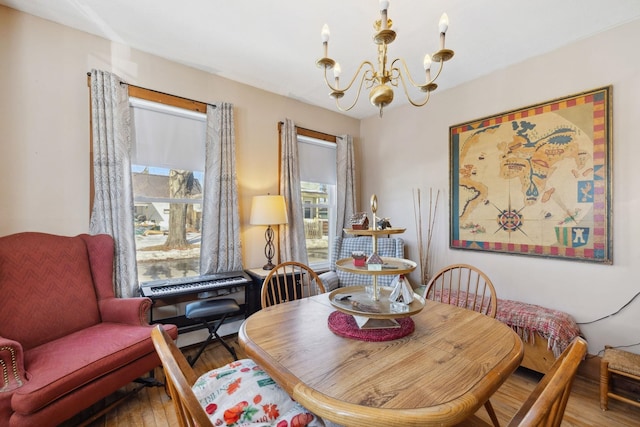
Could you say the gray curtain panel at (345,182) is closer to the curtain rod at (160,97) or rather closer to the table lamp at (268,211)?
the table lamp at (268,211)

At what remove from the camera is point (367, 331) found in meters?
1.27

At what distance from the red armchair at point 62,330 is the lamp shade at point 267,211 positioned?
119cm

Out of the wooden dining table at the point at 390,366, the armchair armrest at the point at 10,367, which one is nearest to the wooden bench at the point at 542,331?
the wooden dining table at the point at 390,366

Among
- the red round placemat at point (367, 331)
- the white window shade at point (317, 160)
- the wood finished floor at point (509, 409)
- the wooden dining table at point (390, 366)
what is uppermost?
the white window shade at point (317, 160)

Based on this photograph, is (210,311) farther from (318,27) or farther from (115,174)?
(318,27)

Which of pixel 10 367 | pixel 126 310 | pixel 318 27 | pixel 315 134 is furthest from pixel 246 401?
pixel 315 134

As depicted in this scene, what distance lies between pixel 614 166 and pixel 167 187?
380 centimetres

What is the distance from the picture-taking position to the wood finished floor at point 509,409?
1.73 m

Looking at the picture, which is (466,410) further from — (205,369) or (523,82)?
(523,82)

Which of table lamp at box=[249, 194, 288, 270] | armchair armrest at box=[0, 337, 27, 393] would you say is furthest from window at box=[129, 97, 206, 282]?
armchair armrest at box=[0, 337, 27, 393]

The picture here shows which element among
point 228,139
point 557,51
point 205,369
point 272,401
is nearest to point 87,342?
point 205,369

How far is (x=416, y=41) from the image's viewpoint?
232cm

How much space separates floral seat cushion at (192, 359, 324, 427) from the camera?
1043mm

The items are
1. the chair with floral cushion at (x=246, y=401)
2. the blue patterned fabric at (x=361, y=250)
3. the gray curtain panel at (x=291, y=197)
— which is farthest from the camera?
the gray curtain panel at (x=291, y=197)
